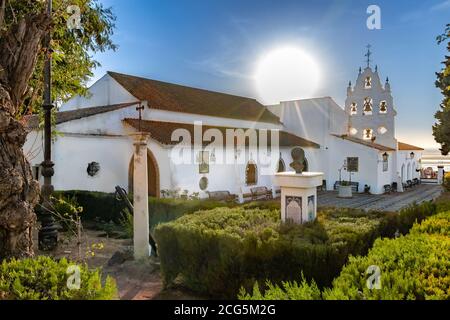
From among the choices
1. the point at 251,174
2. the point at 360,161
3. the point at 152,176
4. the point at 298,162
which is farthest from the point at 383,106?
the point at 298,162

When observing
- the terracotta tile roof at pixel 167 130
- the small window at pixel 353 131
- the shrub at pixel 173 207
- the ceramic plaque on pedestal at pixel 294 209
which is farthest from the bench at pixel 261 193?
the ceramic plaque on pedestal at pixel 294 209

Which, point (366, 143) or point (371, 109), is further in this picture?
point (371, 109)

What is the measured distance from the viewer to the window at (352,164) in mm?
24277

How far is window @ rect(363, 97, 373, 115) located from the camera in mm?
25280

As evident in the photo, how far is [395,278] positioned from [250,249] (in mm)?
2289

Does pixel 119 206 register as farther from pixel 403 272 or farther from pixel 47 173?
pixel 403 272

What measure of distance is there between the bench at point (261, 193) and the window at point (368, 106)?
1091cm

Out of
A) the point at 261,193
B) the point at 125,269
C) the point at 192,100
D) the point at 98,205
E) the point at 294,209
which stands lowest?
the point at 125,269

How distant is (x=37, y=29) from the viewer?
18.4 ft

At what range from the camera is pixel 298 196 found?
6652 millimetres

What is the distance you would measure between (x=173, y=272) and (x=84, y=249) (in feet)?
13.6
